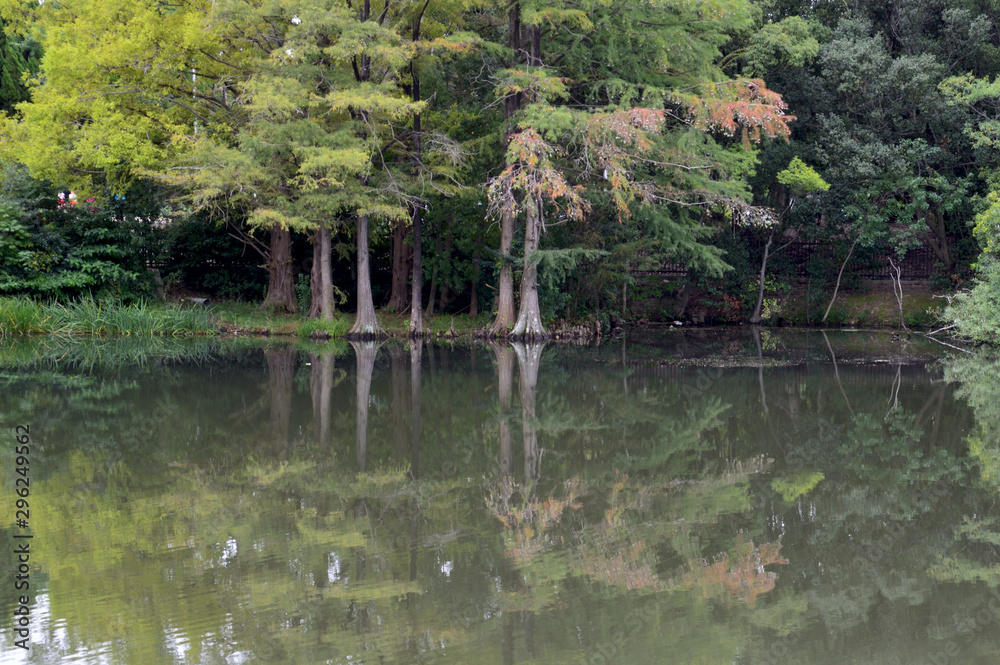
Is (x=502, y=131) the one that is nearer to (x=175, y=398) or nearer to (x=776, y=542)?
(x=175, y=398)

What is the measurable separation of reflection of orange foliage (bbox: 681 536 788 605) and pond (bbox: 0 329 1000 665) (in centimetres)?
2

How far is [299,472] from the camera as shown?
7461 mm

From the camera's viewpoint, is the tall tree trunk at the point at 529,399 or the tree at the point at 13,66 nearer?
the tall tree trunk at the point at 529,399

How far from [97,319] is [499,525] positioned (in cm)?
1656

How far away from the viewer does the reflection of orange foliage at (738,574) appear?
193 inches

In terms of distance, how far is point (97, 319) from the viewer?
20.0m

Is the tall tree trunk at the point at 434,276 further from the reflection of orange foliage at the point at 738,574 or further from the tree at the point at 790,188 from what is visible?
the reflection of orange foliage at the point at 738,574

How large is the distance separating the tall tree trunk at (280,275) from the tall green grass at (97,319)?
265 cm

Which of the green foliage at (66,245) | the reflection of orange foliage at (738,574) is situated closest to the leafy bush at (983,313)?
the reflection of orange foliage at (738,574)

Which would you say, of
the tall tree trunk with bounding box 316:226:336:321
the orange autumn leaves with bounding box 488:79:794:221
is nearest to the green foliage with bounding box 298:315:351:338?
the tall tree trunk with bounding box 316:226:336:321

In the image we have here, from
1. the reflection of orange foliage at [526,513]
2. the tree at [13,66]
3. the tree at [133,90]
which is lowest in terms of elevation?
the reflection of orange foliage at [526,513]

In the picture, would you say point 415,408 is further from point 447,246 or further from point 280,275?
point 280,275

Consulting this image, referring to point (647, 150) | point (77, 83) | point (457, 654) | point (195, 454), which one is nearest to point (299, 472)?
point (195, 454)

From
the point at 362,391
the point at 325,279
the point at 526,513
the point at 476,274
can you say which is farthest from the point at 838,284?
the point at 526,513
